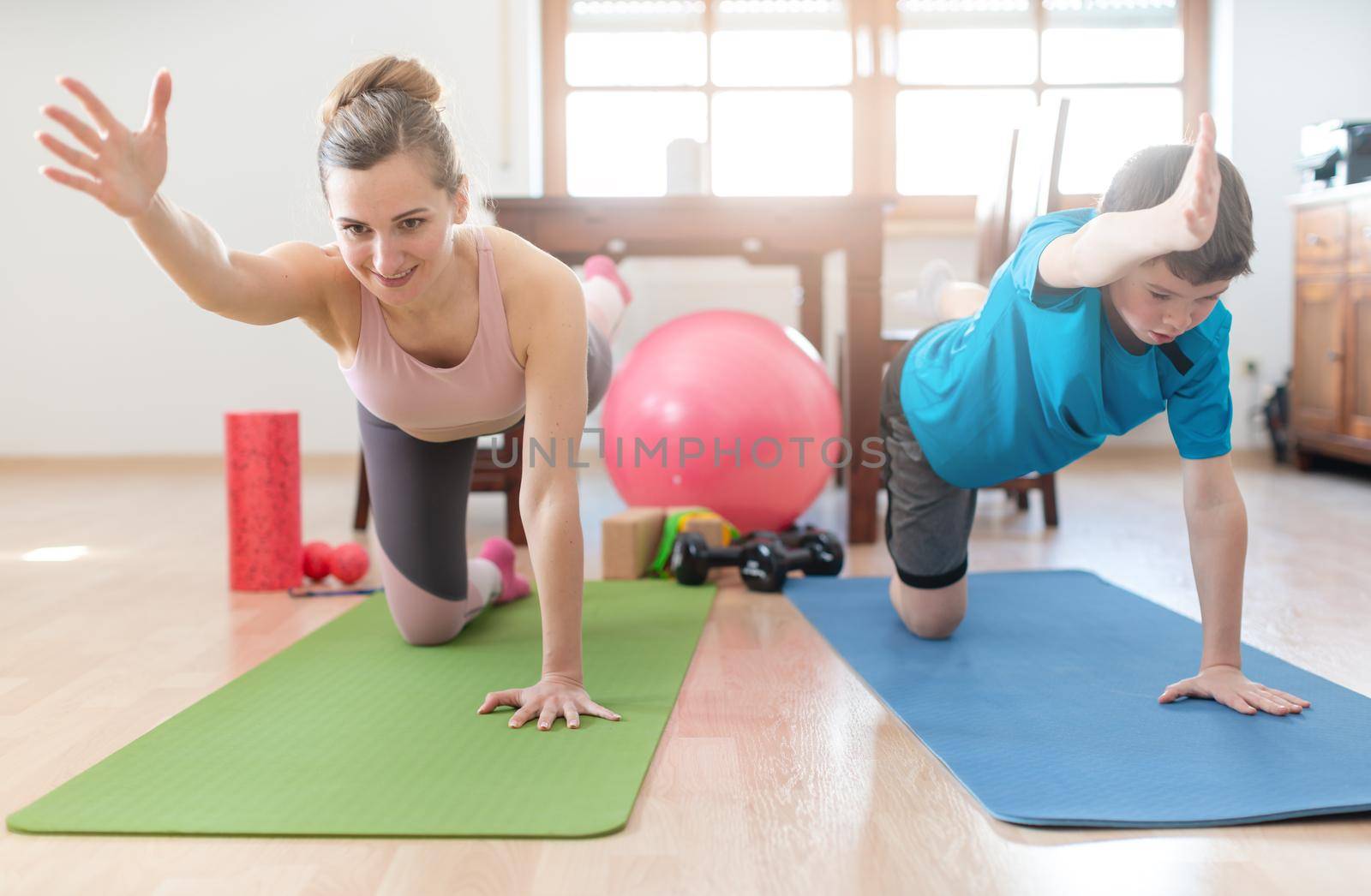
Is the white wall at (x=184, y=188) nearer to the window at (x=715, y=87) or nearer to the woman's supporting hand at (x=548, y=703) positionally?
the window at (x=715, y=87)

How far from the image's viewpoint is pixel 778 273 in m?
4.59

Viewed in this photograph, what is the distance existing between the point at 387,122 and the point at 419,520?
744mm

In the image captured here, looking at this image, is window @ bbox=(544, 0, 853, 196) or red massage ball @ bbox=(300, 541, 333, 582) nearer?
red massage ball @ bbox=(300, 541, 333, 582)

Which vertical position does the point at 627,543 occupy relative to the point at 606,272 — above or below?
below

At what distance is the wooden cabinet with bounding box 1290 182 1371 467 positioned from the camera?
12.3 ft

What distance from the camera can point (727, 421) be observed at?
2.62 meters

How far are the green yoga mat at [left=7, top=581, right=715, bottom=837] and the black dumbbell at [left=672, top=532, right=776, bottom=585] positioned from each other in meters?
0.46

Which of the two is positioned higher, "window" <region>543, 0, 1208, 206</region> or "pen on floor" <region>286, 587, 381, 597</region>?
"window" <region>543, 0, 1208, 206</region>

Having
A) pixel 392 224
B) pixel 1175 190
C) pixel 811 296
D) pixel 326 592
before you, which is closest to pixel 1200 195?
pixel 1175 190

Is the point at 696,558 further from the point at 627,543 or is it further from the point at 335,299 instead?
the point at 335,299

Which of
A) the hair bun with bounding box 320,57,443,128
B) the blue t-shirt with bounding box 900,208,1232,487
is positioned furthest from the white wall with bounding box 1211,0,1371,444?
the hair bun with bounding box 320,57,443,128

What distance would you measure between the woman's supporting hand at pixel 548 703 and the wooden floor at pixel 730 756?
0.10 meters

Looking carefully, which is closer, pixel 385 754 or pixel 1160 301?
pixel 1160 301

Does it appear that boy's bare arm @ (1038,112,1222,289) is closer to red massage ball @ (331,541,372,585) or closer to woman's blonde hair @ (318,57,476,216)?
woman's blonde hair @ (318,57,476,216)
